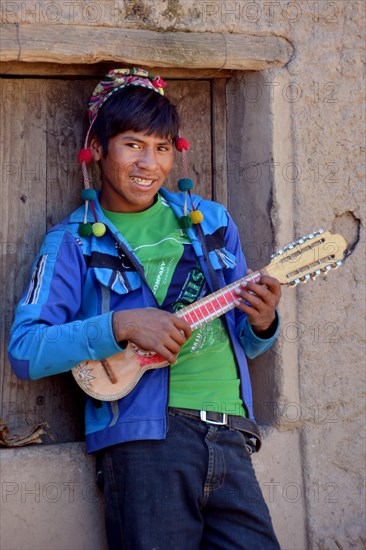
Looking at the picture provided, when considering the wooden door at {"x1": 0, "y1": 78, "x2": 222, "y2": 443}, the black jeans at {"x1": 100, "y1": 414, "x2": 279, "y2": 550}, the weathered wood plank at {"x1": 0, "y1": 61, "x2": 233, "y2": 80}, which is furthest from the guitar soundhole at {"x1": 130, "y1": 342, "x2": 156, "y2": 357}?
the weathered wood plank at {"x1": 0, "y1": 61, "x2": 233, "y2": 80}

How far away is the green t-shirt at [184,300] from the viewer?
10.2 feet

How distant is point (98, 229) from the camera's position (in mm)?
3213

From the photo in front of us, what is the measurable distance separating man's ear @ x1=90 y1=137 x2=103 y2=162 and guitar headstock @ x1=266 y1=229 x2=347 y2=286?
30.7 inches

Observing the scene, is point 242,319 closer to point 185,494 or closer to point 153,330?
point 153,330

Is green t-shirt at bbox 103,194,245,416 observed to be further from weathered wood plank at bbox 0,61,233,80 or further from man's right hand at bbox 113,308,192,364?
weathered wood plank at bbox 0,61,233,80

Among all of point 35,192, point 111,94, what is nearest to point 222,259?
point 111,94

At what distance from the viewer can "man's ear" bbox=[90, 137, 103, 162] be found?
3.42 m

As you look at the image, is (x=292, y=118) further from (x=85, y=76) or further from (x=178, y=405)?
(x=178, y=405)

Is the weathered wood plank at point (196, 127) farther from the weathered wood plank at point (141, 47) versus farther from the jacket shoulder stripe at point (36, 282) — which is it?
the jacket shoulder stripe at point (36, 282)

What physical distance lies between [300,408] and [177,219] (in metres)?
0.82

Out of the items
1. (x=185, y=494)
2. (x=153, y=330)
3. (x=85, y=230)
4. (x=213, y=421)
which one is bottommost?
(x=185, y=494)

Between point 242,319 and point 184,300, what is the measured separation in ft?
0.74

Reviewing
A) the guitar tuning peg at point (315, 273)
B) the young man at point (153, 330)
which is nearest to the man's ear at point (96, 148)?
the young man at point (153, 330)

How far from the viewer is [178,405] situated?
3055 millimetres
